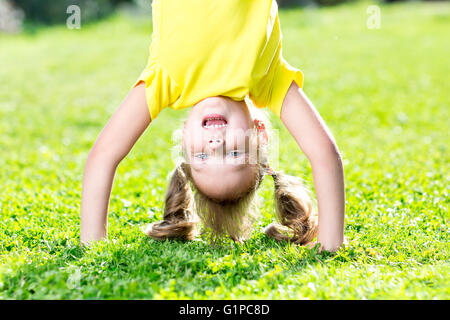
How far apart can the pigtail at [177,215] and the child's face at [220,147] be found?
1.14 feet

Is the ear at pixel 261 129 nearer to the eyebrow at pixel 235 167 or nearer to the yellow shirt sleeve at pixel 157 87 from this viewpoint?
the eyebrow at pixel 235 167

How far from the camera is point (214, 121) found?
3.52 meters

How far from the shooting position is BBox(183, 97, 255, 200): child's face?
3.46m

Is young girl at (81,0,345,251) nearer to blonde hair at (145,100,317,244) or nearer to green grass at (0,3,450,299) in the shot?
blonde hair at (145,100,317,244)

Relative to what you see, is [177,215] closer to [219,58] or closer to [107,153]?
[107,153]

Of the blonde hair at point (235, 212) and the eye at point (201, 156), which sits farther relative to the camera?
the blonde hair at point (235, 212)

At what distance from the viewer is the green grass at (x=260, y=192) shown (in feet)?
10.5

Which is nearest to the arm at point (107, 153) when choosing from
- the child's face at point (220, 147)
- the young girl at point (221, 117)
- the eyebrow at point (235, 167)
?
the young girl at point (221, 117)

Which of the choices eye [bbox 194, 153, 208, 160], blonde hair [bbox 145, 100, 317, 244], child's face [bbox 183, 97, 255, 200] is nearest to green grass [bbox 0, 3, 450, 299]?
blonde hair [bbox 145, 100, 317, 244]

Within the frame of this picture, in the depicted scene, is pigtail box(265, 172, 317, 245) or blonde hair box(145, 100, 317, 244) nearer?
blonde hair box(145, 100, 317, 244)

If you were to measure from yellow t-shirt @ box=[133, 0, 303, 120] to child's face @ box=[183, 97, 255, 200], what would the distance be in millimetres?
108
